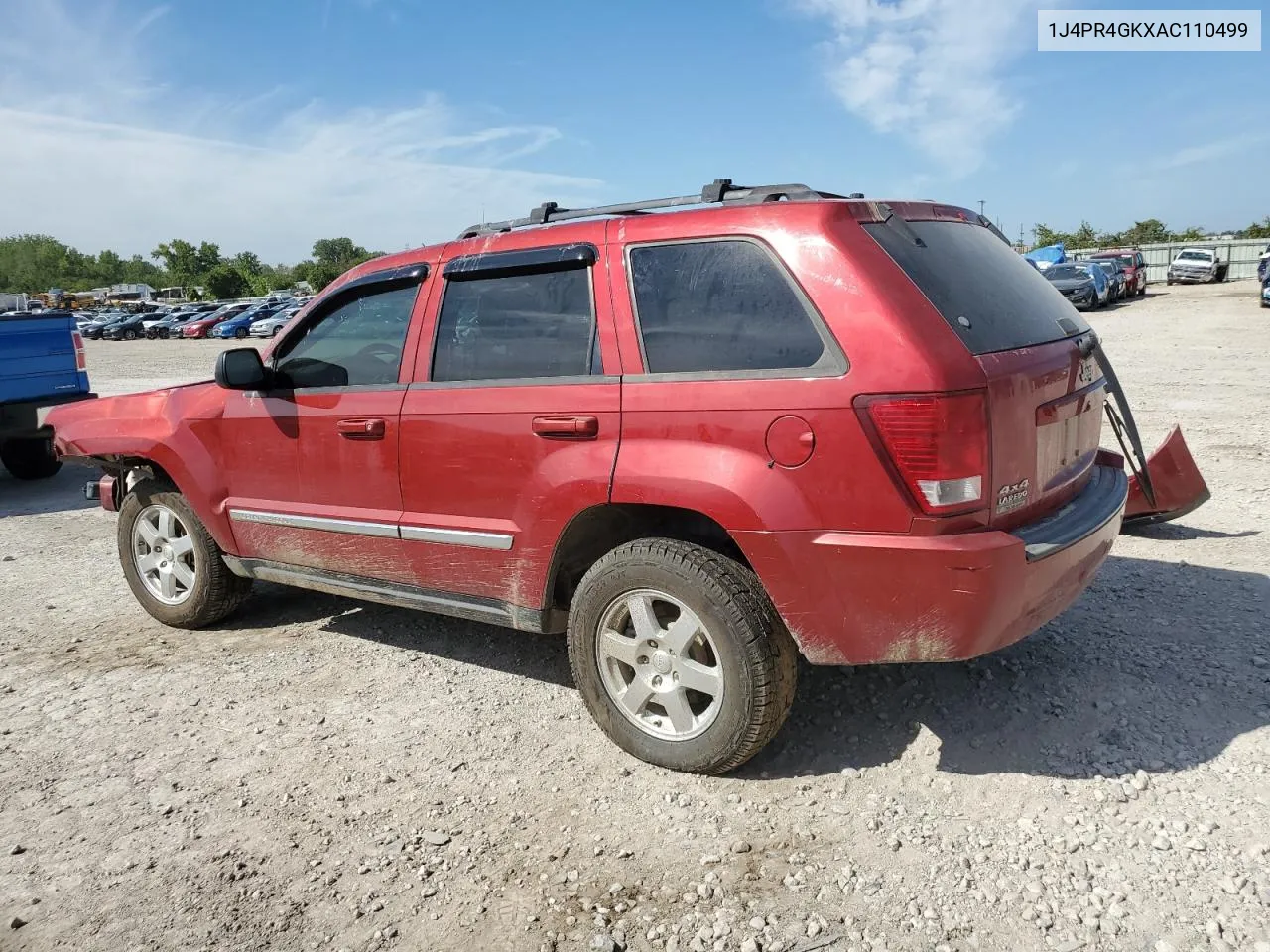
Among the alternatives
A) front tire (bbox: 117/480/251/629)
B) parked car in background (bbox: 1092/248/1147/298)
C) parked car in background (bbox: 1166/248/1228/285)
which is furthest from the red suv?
parked car in background (bbox: 1166/248/1228/285)

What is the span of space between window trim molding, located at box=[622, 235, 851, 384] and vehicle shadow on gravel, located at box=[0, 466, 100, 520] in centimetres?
708

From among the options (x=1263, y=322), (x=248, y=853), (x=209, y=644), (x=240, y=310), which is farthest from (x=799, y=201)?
(x=240, y=310)

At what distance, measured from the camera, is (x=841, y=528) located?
112 inches

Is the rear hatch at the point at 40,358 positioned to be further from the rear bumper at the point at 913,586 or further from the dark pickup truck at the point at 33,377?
the rear bumper at the point at 913,586

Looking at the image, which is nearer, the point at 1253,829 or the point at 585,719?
the point at 1253,829

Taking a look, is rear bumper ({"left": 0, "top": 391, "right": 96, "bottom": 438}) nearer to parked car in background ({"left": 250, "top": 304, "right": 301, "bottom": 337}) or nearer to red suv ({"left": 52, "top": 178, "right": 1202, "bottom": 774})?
red suv ({"left": 52, "top": 178, "right": 1202, "bottom": 774})

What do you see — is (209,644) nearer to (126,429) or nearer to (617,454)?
→ (126,429)

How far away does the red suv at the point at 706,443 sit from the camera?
2.78 metres

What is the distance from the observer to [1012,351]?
2.96 m

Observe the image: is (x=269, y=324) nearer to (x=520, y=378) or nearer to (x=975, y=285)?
(x=520, y=378)

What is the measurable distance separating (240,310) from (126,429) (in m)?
50.7

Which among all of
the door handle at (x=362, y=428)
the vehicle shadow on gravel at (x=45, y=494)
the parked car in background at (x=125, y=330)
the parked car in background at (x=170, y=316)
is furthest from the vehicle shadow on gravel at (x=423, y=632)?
the parked car in background at (x=125, y=330)

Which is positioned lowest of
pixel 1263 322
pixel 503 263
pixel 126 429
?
pixel 1263 322

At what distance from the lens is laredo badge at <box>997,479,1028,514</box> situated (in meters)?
2.85
